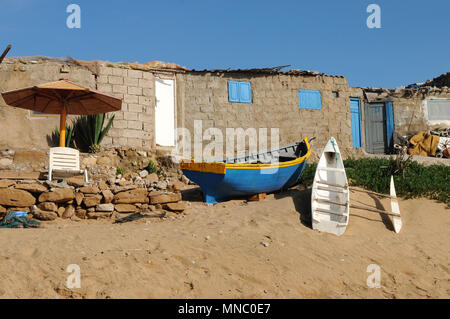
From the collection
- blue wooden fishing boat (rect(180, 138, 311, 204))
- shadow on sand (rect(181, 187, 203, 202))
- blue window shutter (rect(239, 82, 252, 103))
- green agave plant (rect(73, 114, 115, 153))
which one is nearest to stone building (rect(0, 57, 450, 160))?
blue window shutter (rect(239, 82, 252, 103))

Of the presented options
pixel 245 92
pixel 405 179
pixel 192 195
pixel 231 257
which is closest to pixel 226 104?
pixel 245 92

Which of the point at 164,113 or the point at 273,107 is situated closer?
the point at 164,113

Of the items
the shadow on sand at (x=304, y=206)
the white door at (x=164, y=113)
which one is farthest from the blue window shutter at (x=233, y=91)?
the shadow on sand at (x=304, y=206)

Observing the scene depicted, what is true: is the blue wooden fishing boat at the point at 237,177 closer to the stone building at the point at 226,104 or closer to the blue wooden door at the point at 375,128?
the stone building at the point at 226,104

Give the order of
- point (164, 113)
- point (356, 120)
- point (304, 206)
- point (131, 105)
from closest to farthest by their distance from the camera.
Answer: point (304, 206)
point (131, 105)
point (164, 113)
point (356, 120)

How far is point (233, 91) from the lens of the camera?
1438 cm

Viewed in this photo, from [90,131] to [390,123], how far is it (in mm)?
11973

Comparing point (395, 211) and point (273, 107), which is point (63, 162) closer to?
point (395, 211)

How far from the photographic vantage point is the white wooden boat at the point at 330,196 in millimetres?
6457

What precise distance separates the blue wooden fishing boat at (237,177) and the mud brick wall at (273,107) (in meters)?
5.49

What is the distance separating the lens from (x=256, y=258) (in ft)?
17.1

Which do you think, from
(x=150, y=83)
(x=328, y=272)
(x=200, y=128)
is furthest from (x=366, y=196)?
(x=150, y=83)

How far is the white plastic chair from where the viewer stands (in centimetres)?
732
